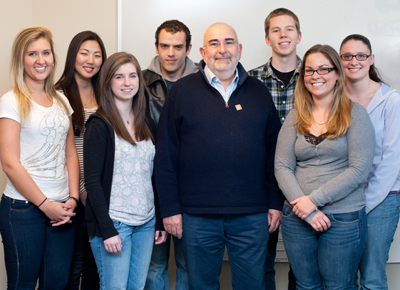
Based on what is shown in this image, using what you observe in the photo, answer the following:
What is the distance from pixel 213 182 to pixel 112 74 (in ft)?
2.51

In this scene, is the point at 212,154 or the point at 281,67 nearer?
the point at 212,154

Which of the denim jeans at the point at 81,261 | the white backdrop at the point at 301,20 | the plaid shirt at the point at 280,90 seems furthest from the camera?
the white backdrop at the point at 301,20

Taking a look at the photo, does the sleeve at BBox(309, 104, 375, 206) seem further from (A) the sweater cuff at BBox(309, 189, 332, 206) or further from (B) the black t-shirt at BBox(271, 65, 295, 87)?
(B) the black t-shirt at BBox(271, 65, 295, 87)

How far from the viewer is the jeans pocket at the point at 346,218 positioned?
6.02 feet

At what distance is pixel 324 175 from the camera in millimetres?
1887

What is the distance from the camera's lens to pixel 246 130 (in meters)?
1.99

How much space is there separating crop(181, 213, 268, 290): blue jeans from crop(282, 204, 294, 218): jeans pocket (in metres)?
0.10

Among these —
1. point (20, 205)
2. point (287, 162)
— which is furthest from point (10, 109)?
point (287, 162)

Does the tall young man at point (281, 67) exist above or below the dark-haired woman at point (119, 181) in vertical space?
above

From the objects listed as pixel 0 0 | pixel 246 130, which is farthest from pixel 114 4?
pixel 246 130

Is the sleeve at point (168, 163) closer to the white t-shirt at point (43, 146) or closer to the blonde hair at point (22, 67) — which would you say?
the white t-shirt at point (43, 146)

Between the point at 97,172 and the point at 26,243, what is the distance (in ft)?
1.57

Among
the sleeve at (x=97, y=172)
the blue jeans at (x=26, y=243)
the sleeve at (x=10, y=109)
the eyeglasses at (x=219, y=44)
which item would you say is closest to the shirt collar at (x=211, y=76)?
the eyeglasses at (x=219, y=44)

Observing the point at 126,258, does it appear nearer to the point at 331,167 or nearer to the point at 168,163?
the point at 168,163
